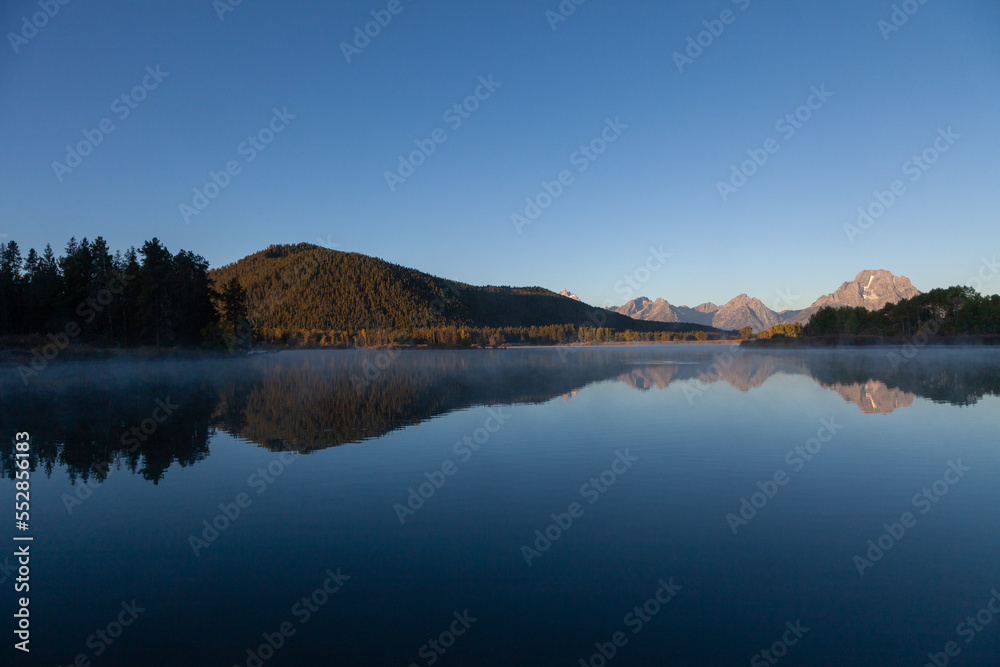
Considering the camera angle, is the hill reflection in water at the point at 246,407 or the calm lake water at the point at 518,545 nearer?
the calm lake water at the point at 518,545

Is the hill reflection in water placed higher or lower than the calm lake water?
higher

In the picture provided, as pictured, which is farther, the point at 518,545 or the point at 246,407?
the point at 246,407

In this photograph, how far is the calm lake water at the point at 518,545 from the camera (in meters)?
7.62

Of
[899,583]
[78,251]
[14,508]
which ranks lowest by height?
[899,583]

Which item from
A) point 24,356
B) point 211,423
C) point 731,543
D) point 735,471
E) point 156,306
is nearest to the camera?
point 731,543

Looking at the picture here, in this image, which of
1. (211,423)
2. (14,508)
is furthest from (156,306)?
(14,508)

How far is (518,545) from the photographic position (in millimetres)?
10867

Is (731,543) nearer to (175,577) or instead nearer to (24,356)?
(175,577)

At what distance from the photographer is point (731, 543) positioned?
10836 millimetres

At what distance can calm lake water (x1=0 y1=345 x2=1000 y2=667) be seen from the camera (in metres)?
7.62

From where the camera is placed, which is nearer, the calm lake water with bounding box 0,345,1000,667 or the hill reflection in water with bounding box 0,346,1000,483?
the calm lake water with bounding box 0,345,1000,667

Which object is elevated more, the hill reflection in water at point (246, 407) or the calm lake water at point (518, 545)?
the hill reflection in water at point (246, 407)

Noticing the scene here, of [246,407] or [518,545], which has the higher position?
[246,407]

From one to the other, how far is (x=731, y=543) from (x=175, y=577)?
10009 millimetres
